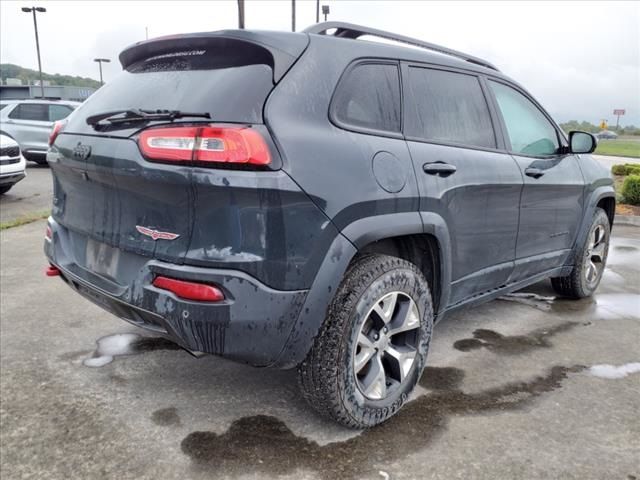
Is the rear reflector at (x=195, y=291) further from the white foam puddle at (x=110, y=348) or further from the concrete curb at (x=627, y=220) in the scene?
the concrete curb at (x=627, y=220)

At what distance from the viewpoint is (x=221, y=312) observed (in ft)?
6.70

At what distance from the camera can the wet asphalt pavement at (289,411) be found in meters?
2.26

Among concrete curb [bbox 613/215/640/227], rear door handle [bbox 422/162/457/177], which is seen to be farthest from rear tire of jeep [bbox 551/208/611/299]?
concrete curb [bbox 613/215/640/227]

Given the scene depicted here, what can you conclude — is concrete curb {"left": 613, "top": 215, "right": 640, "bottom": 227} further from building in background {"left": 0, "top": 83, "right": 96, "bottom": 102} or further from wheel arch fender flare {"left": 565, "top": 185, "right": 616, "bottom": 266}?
building in background {"left": 0, "top": 83, "right": 96, "bottom": 102}

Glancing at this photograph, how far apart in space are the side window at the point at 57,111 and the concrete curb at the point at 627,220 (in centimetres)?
1208

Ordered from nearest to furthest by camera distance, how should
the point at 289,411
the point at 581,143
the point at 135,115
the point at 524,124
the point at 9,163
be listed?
the point at 135,115, the point at 289,411, the point at 524,124, the point at 581,143, the point at 9,163

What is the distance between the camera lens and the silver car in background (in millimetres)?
12898

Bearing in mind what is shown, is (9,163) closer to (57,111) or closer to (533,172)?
(57,111)

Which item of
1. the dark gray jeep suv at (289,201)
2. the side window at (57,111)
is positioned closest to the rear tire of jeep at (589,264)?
the dark gray jeep suv at (289,201)

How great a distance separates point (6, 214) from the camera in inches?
307

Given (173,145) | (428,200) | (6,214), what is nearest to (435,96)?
(428,200)

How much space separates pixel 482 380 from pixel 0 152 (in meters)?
8.22

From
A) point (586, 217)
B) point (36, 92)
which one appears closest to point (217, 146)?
point (586, 217)

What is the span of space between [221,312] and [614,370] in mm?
2465
